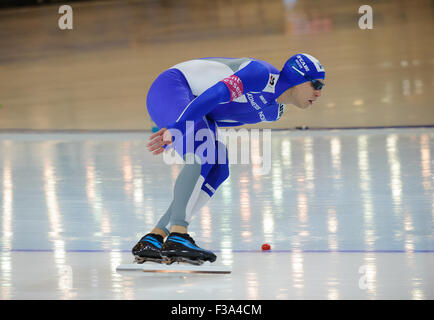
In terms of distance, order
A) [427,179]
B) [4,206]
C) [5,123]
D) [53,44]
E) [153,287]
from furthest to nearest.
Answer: [53,44] → [5,123] → [427,179] → [4,206] → [153,287]

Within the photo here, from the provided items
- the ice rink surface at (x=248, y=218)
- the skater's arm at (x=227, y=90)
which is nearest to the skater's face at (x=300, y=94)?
the skater's arm at (x=227, y=90)

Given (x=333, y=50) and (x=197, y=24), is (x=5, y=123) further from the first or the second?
(x=197, y=24)

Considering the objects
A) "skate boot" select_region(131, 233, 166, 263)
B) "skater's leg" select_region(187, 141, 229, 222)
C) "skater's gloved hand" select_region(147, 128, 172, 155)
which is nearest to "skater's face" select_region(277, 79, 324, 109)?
Result: "skater's leg" select_region(187, 141, 229, 222)

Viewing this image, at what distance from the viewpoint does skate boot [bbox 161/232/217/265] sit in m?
3.62

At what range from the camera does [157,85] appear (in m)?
3.89

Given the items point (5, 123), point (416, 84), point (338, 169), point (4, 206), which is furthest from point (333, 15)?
point (4, 206)

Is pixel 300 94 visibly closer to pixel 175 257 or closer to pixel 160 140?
pixel 160 140

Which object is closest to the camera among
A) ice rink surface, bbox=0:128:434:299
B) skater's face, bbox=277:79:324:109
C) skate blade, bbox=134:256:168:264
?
ice rink surface, bbox=0:128:434:299

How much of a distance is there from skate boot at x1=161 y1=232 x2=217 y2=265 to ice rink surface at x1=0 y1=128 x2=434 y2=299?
7 cm

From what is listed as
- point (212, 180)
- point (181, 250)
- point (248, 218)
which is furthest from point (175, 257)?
point (248, 218)

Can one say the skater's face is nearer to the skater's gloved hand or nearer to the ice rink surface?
the skater's gloved hand

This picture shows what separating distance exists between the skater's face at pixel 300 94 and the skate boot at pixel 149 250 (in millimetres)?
834

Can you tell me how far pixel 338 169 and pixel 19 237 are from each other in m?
2.74

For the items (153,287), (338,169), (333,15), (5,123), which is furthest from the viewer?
(333,15)
